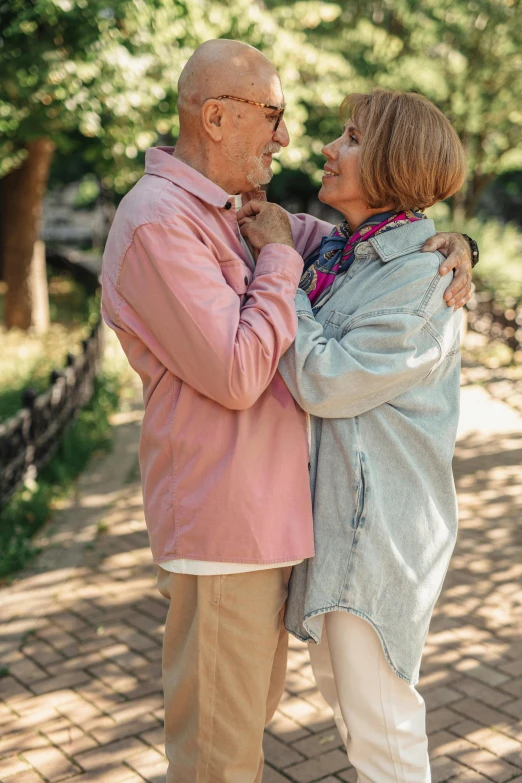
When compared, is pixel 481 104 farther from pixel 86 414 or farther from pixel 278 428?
pixel 278 428

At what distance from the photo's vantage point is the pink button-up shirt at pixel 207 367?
2057 mm

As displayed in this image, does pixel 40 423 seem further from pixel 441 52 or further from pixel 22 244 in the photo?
pixel 441 52

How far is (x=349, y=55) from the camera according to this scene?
16.2 m

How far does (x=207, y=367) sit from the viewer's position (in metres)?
2.06

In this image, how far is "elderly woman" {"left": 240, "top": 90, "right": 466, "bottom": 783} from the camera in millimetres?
2203

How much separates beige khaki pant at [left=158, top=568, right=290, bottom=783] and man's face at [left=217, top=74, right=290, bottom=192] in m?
1.08

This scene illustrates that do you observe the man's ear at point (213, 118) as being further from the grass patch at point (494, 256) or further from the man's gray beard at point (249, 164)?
the grass patch at point (494, 256)

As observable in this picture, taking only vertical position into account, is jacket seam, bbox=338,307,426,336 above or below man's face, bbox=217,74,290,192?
below

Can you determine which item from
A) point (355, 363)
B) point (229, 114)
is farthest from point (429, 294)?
point (229, 114)

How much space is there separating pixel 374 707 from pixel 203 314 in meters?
1.12

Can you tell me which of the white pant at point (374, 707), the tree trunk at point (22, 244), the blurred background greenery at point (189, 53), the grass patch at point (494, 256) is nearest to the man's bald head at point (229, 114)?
the blurred background greenery at point (189, 53)

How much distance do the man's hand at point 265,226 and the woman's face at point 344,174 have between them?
0.47ft

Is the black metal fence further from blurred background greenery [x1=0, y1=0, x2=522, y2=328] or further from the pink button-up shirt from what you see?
the pink button-up shirt

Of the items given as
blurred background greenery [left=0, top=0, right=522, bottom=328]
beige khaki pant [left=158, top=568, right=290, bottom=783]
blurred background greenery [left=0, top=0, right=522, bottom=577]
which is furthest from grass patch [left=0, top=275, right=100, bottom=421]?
beige khaki pant [left=158, top=568, right=290, bottom=783]
